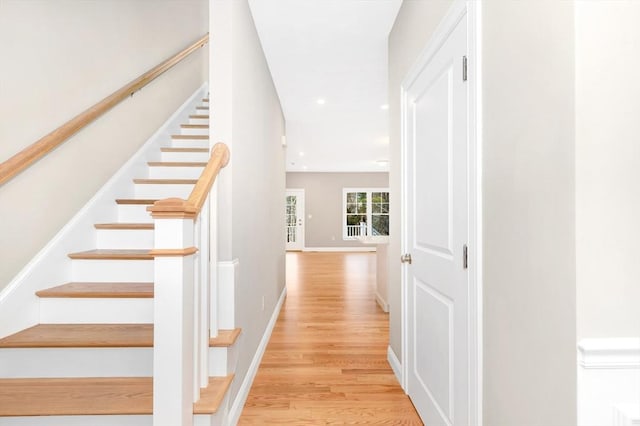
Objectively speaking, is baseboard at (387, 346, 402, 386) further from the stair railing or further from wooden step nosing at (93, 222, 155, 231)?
wooden step nosing at (93, 222, 155, 231)

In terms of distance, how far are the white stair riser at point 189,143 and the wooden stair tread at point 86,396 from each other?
2.27 meters

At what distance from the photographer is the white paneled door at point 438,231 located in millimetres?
1350

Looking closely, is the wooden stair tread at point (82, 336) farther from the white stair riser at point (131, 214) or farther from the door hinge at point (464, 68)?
the door hinge at point (464, 68)

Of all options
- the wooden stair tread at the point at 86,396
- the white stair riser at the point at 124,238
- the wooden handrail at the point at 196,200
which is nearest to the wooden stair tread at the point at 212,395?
the wooden stair tread at the point at 86,396

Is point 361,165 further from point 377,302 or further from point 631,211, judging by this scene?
point 631,211

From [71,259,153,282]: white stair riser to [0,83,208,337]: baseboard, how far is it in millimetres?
71

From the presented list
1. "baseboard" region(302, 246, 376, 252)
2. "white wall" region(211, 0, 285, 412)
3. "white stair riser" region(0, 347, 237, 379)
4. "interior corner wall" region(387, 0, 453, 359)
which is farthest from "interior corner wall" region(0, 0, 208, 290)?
"baseboard" region(302, 246, 376, 252)

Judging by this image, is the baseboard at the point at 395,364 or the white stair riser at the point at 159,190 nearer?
the baseboard at the point at 395,364

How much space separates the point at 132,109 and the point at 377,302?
3427mm

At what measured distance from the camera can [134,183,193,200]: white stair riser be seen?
2607 mm

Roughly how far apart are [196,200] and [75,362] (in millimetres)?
1012

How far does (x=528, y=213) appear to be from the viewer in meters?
0.93

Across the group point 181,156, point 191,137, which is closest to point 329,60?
point 191,137

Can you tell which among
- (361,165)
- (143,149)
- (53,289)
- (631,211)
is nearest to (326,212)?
(361,165)
